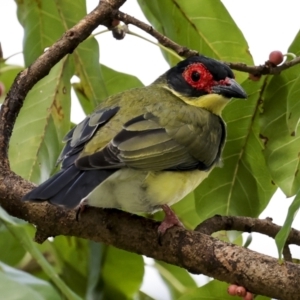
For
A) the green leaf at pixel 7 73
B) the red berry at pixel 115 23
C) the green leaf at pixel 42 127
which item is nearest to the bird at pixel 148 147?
the green leaf at pixel 42 127

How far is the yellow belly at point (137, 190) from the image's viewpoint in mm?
2514

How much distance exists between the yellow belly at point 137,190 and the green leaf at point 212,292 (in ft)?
1.21

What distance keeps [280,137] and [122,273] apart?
75 centimetres

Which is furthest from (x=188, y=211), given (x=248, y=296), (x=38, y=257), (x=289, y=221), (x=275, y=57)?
(x=289, y=221)

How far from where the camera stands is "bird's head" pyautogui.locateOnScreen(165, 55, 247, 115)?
3.01 meters

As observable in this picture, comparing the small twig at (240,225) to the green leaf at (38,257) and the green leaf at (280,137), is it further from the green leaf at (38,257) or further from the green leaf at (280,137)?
the green leaf at (38,257)

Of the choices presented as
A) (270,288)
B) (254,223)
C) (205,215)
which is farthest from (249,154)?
(270,288)

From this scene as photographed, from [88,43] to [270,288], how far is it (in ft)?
4.48

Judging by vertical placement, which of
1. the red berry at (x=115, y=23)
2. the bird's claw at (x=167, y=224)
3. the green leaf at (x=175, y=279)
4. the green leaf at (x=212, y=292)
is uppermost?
the red berry at (x=115, y=23)

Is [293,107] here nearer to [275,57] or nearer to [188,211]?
[275,57]

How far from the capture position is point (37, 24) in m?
2.99

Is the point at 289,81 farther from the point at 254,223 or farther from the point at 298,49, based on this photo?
the point at 254,223

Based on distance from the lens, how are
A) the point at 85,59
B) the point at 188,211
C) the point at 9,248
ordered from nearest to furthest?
the point at 9,248
the point at 85,59
the point at 188,211

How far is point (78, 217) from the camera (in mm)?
2334
